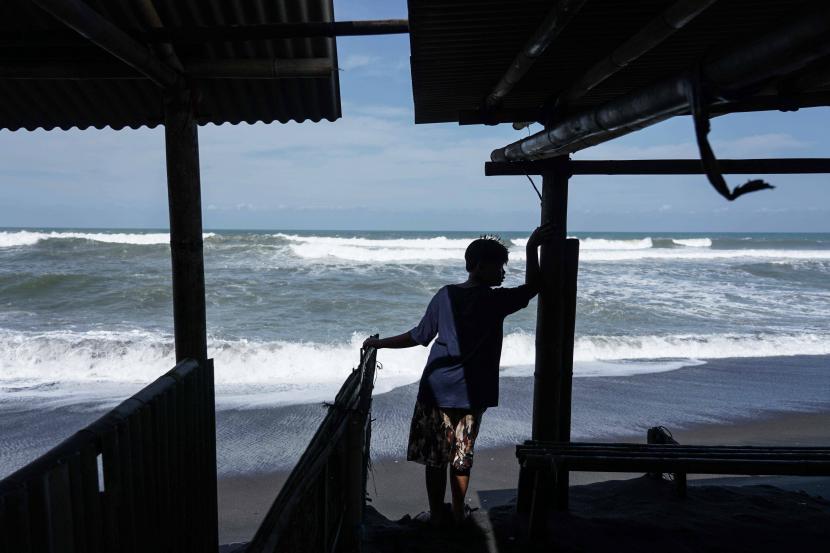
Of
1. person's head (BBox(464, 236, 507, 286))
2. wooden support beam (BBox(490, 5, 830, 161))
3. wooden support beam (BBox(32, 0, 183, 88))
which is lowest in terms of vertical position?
person's head (BBox(464, 236, 507, 286))

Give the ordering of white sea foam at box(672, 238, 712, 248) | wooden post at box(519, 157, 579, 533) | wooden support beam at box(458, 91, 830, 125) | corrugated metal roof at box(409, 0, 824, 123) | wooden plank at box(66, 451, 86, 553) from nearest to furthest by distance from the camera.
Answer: wooden plank at box(66, 451, 86, 553) < corrugated metal roof at box(409, 0, 824, 123) < wooden support beam at box(458, 91, 830, 125) < wooden post at box(519, 157, 579, 533) < white sea foam at box(672, 238, 712, 248)

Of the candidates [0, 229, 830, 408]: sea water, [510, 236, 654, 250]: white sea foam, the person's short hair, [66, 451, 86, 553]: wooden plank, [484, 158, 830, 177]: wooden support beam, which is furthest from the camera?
[510, 236, 654, 250]: white sea foam

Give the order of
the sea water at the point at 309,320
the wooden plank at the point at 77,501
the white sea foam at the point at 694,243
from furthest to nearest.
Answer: the white sea foam at the point at 694,243 < the sea water at the point at 309,320 < the wooden plank at the point at 77,501

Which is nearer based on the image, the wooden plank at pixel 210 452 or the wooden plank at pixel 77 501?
the wooden plank at pixel 77 501

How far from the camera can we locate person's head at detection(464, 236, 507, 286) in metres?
3.16

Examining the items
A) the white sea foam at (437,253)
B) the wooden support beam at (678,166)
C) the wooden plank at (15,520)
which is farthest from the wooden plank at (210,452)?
the white sea foam at (437,253)

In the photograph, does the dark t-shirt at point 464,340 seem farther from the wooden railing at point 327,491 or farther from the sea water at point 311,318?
the sea water at point 311,318

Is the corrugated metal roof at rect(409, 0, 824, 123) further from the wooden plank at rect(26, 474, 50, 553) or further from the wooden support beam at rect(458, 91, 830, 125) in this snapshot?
the wooden plank at rect(26, 474, 50, 553)

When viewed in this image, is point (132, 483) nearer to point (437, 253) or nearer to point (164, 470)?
point (164, 470)

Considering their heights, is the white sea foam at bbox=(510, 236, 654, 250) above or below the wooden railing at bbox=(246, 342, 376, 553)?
below

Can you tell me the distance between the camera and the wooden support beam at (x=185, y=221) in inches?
129

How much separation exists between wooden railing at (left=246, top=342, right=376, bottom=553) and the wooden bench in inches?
40.3

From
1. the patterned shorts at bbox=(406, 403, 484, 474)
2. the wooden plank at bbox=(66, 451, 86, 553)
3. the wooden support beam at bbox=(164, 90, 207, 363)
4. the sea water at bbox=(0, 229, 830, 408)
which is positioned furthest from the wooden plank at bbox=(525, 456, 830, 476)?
the sea water at bbox=(0, 229, 830, 408)

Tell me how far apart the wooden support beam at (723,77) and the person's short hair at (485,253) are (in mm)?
652
